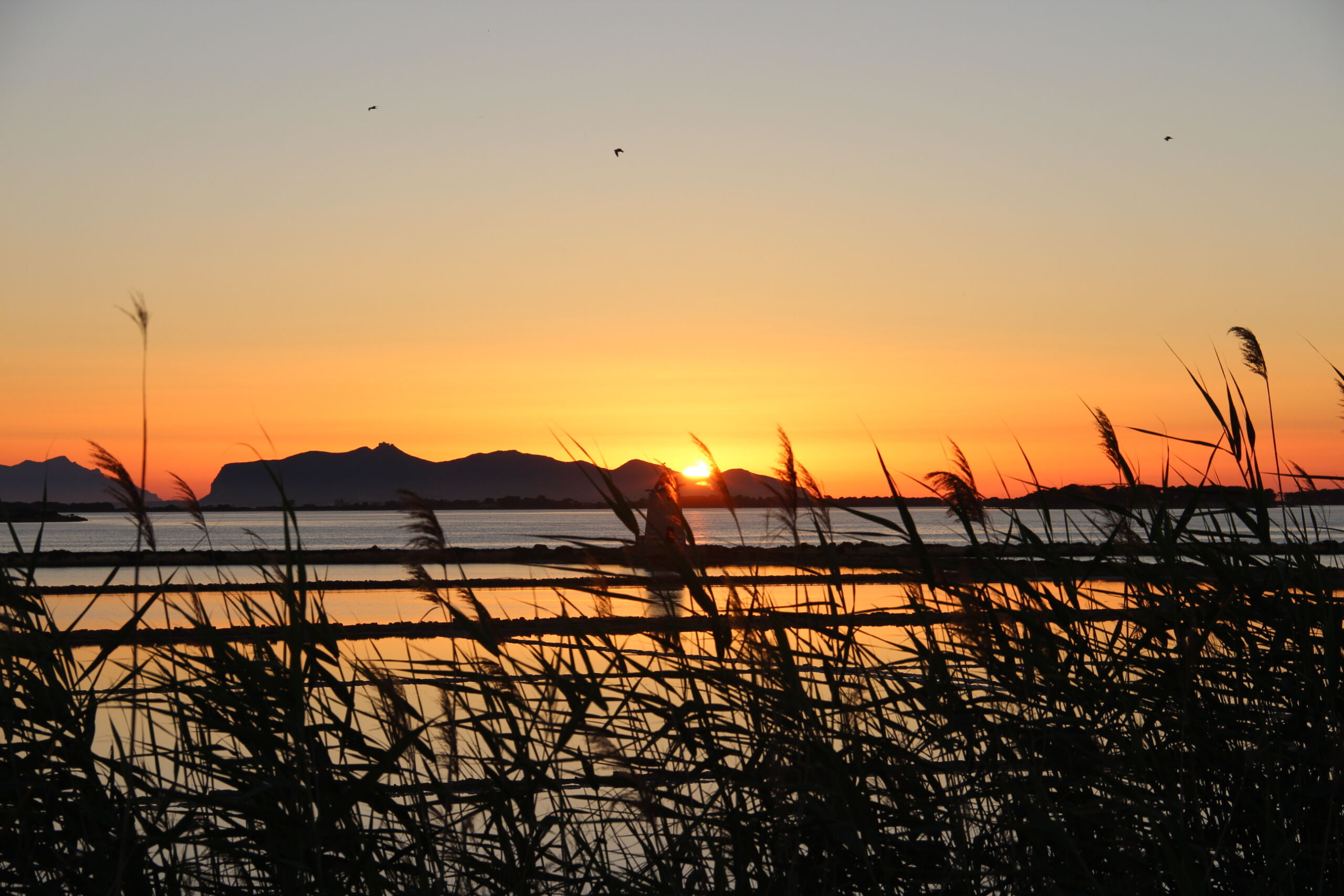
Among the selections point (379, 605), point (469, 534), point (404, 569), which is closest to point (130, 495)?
point (404, 569)

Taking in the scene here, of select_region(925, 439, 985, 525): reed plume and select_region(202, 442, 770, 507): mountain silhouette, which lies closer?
select_region(925, 439, 985, 525): reed plume

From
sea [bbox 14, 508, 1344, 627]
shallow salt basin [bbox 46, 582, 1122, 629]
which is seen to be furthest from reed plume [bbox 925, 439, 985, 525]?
shallow salt basin [bbox 46, 582, 1122, 629]

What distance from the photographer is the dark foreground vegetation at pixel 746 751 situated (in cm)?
271

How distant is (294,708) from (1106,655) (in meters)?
2.34

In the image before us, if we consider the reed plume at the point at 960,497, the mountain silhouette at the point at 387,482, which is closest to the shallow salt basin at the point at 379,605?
the reed plume at the point at 960,497

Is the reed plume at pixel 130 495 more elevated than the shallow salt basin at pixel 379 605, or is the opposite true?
the reed plume at pixel 130 495

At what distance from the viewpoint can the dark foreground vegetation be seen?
2.71 m

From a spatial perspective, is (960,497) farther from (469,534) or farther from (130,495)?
(469,534)

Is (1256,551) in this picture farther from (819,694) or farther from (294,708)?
(294,708)

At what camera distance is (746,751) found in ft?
10.7

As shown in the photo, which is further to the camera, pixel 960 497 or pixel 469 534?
pixel 469 534

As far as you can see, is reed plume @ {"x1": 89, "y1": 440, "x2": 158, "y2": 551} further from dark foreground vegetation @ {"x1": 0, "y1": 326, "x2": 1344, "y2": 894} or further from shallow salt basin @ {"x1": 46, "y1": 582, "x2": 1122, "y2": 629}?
shallow salt basin @ {"x1": 46, "y1": 582, "x2": 1122, "y2": 629}

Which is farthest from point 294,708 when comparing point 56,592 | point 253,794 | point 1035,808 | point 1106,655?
point 56,592

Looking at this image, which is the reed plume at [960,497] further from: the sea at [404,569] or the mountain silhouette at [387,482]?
the mountain silhouette at [387,482]
